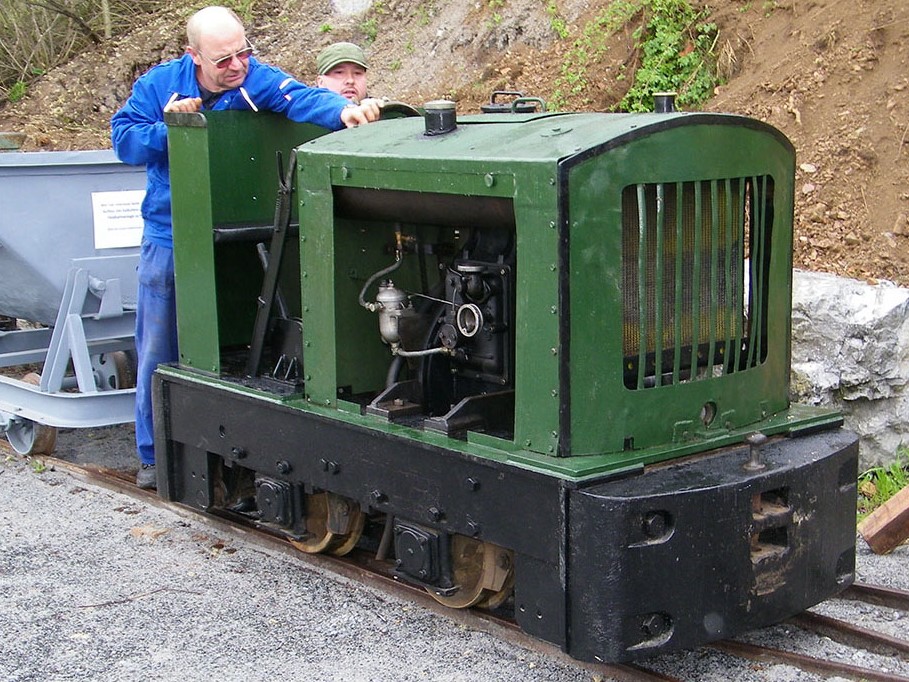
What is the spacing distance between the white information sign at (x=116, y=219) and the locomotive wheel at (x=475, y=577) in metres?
3.63

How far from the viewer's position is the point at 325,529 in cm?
534

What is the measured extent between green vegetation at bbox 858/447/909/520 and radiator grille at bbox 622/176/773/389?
1.88 m

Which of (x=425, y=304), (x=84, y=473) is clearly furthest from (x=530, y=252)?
(x=84, y=473)

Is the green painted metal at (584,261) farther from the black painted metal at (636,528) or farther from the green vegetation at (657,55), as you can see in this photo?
the green vegetation at (657,55)

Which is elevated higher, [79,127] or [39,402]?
[79,127]

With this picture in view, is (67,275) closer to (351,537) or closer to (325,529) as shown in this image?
(325,529)

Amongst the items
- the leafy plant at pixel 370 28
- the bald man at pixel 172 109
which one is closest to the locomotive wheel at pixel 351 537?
the bald man at pixel 172 109

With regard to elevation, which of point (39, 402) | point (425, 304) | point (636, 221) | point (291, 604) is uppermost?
point (636, 221)

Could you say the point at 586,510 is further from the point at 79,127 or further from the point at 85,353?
the point at 79,127

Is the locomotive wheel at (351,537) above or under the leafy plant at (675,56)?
under

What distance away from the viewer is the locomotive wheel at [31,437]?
7180mm

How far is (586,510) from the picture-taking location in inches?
151

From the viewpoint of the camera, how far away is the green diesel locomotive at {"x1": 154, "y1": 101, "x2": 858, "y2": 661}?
12.9 feet

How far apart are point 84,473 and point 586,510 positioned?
3850 millimetres
